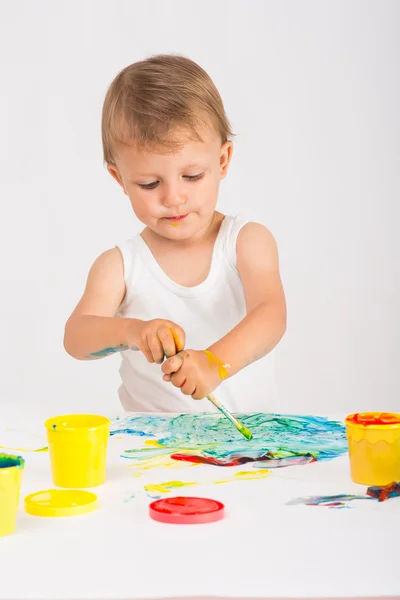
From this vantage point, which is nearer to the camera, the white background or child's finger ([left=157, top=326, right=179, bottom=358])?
child's finger ([left=157, top=326, right=179, bottom=358])

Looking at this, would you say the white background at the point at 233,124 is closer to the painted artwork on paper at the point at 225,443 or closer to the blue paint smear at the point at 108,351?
the blue paint smear at the point at 108,351

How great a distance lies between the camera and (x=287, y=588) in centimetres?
83

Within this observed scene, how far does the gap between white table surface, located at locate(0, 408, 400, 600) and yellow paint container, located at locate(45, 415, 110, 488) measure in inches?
Answer: 1.1

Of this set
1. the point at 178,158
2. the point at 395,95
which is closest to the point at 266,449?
the point at 178,158

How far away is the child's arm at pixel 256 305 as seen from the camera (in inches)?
62.6

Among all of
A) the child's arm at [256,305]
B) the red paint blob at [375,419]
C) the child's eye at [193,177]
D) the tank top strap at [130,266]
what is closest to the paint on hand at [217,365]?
the child's arm at [256,305]

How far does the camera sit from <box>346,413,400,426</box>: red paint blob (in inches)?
47.9

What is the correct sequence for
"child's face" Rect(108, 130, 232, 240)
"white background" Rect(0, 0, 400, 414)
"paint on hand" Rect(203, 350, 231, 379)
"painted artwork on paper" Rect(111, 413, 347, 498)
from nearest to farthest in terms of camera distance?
"painted artwork on paper" Rect(111, 413, 347, 498)
"paint on hand" Rect(203, 350, 231, 379)
"child's face" Rect(108, 130, 232, 240)
"white background" Rect(0, 0, 400, 414)

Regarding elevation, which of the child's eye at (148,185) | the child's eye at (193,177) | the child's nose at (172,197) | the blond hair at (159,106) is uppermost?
the blond hair at (159,106)

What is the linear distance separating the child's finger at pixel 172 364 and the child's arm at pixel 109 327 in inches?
0.6

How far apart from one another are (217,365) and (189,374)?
4.4 inches

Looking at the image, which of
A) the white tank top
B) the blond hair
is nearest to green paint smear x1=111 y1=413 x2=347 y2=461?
the white tank top

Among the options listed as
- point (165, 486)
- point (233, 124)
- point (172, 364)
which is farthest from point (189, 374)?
point (233, 124)

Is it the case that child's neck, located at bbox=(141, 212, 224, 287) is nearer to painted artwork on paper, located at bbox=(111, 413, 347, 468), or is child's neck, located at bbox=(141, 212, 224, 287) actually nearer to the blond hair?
the blond hair
